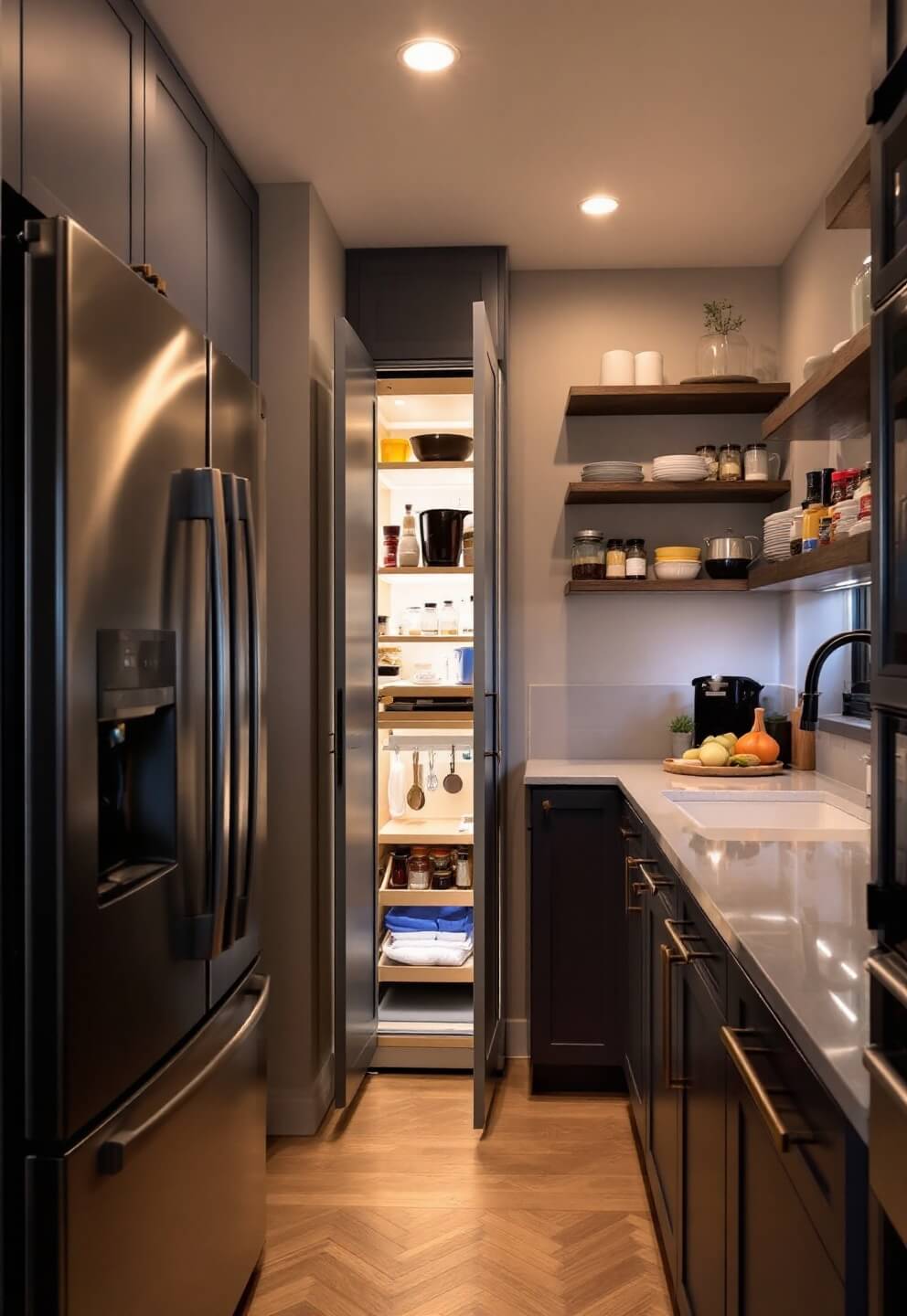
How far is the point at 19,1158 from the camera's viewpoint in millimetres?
1393

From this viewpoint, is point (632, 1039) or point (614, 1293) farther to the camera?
point (632, 1039)

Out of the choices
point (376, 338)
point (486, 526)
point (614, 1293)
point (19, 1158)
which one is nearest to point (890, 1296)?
point (19, 1158)

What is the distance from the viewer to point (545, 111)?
266 cm

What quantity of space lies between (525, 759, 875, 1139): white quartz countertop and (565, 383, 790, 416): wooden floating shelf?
1400mm

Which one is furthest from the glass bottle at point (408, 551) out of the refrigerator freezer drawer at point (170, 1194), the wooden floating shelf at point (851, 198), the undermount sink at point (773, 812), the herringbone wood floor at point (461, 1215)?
the wooden floating shelf at point (851, 198)

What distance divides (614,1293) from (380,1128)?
3.23 ft

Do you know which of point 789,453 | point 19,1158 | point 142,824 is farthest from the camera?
point 789,453

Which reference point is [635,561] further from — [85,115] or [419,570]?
[85,115]

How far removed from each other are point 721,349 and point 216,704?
7.89ft

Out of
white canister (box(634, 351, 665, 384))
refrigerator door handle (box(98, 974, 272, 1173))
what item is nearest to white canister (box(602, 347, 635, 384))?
white canister (box(634, 351, 665, 384))

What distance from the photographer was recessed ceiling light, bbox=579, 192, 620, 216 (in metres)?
3.17

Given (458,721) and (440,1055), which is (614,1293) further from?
(458,721)

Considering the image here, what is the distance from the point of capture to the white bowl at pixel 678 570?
3578mm

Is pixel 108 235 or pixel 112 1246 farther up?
pixel 108 235
